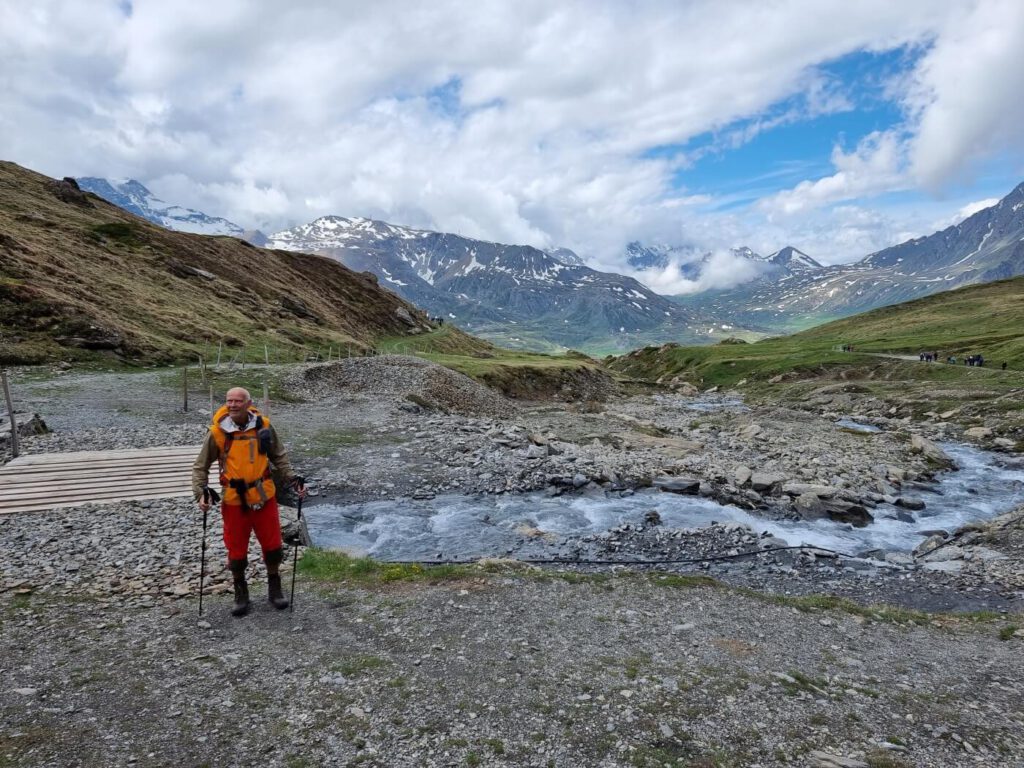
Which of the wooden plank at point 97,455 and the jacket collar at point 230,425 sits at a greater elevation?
the jacket collar at point 230,425

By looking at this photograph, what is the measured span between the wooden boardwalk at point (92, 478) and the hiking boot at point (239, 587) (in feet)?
29.9

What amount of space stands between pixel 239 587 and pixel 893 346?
127 metres

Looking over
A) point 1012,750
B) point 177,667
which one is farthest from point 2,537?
point 1012,750

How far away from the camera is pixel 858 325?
193 metres

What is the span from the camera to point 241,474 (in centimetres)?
1073

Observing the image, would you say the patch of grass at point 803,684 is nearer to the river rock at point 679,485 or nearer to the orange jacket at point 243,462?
the orange jacket at point 243,462

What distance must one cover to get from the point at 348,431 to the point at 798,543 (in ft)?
79.2

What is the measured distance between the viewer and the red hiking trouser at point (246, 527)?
11023mm

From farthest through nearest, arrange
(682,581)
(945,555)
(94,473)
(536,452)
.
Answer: (536,452), (945,555), (94,473), (682,581)

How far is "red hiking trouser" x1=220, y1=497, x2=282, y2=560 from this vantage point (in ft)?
36.2

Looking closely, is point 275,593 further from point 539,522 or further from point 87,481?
point 539,522

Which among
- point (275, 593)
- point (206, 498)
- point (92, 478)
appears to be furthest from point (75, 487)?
point (275, 593)

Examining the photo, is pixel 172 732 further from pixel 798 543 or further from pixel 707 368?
pixel 707 368

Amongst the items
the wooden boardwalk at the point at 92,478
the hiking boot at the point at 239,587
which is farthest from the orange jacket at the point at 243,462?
the wooden boardwalk at the point at 92,478
